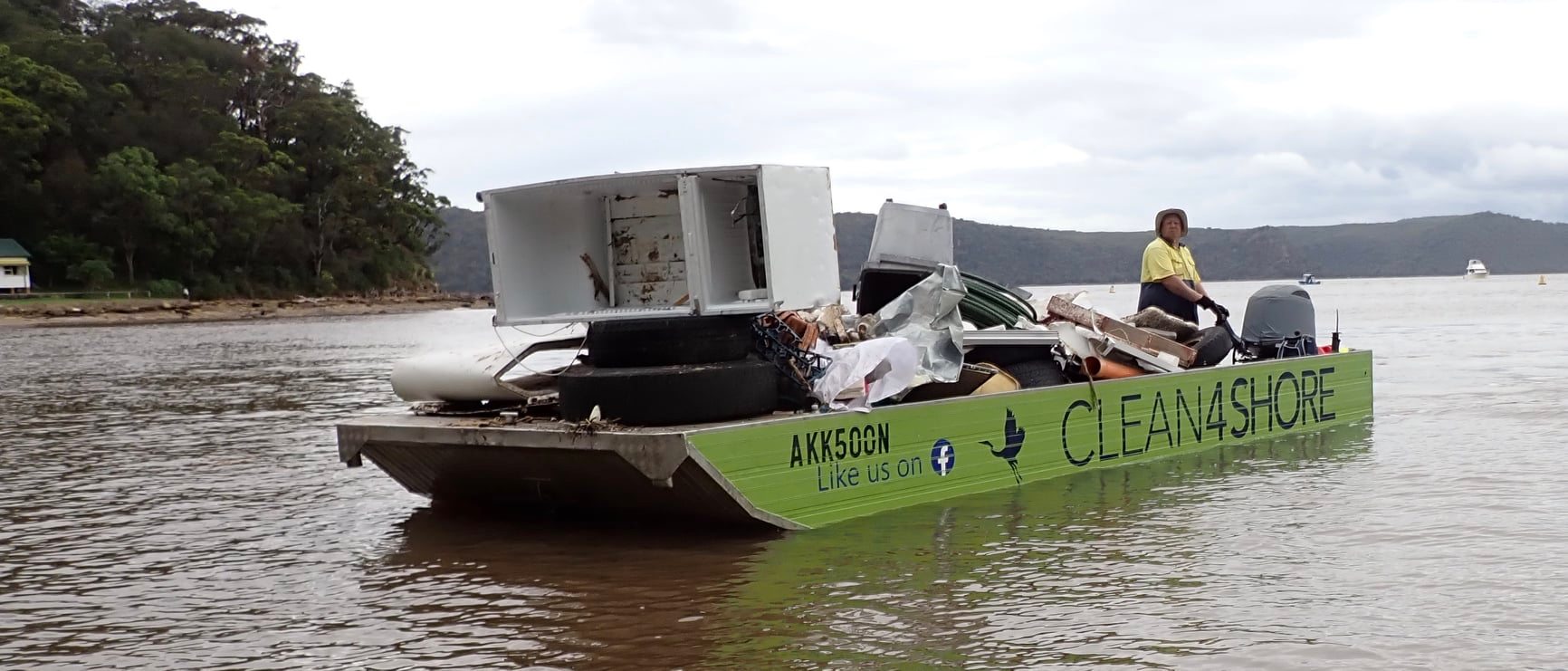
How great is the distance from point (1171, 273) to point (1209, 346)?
75 cm

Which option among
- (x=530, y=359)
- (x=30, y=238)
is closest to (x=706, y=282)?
(x=530, y=359)

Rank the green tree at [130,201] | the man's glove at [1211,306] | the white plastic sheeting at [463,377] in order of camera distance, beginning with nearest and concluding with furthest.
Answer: the white plastic sheeting at [463,377]
the man's glove at [1211,306]
the green tree at [130,201]

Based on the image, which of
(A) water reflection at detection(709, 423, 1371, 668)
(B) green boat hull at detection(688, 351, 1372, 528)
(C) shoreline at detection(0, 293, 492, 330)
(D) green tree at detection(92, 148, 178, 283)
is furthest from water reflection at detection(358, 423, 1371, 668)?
(D) green tree at detection(92, 148, 178, 283)

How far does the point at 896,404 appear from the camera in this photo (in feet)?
26.9

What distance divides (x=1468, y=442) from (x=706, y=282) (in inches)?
304

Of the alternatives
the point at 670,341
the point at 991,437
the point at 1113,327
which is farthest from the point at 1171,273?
the point at 670,341

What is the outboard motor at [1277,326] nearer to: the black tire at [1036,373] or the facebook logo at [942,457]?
the black tire at [1036,373]

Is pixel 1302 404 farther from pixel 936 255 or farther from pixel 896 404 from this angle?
pixel 896 404

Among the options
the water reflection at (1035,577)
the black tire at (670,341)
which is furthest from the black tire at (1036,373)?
the black tire at (670,341)

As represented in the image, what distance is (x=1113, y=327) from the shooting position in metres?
10.6

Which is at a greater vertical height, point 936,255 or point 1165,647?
point 936,255

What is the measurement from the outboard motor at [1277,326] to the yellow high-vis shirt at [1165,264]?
0.84 meters

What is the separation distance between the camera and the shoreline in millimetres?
62188

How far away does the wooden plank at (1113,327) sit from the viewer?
34.3ft
